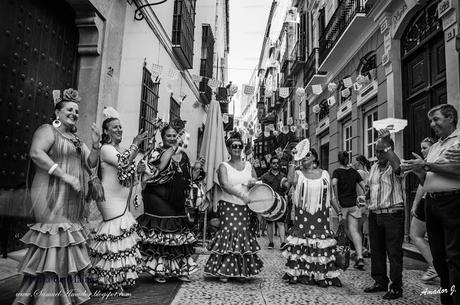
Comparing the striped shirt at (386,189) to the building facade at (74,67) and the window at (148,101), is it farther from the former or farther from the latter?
the window at (148,101)

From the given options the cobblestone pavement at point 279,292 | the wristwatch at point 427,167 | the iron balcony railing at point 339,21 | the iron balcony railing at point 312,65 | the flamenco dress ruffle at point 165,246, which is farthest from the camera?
the iron balcony railing at point 312,65

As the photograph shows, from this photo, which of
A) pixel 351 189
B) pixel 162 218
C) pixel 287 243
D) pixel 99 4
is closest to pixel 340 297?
pixel 287 243

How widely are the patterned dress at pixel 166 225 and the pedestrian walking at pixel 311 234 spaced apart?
1215mm

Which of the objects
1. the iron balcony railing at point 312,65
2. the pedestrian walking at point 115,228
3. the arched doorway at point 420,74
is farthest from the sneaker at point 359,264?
the iron balcony railing at point 312,65

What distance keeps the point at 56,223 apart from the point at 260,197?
223cm

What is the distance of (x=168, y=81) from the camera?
9.11 metres

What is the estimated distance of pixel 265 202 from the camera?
13.4 ft

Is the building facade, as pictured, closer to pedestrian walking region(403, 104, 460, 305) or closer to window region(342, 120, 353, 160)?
pedestrian walking region(403, 104, 460, 305)

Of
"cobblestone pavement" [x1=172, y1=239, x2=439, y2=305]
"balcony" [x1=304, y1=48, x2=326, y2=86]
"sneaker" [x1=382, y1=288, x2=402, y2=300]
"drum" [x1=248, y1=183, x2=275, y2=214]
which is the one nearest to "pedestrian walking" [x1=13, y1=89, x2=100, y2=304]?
"cobblestone pavement" [x1=172, y1=239, x2=439, y2=305]

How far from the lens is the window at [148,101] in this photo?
23.5 ft

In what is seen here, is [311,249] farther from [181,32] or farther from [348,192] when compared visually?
[181,32]

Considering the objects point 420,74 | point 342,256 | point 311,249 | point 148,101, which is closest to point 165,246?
point 311,249

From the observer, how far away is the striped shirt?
3642 mm

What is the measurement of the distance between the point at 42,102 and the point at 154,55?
3.75 metres
